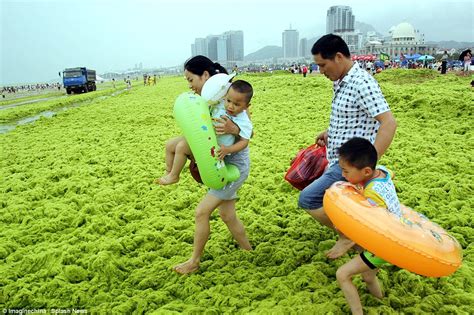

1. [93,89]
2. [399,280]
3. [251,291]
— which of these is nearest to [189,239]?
[251,291]

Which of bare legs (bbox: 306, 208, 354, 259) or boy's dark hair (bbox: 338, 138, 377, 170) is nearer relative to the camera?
boy's dark hair (bbox: 338, 138, 377, 170)

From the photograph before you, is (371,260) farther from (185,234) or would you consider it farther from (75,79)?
(75,79)

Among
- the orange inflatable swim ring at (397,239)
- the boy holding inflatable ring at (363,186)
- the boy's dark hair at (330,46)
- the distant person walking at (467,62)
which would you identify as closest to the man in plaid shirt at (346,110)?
the boy's dark hair at (330,46)

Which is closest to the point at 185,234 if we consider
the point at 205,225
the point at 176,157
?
the point at 205,225

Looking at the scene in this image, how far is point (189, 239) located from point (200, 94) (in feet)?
5.70

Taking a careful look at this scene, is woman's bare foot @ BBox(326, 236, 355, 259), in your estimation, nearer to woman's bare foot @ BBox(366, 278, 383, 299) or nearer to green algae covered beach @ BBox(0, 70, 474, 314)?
green algae covered beach @ BBox(0, 70, 474, 314)

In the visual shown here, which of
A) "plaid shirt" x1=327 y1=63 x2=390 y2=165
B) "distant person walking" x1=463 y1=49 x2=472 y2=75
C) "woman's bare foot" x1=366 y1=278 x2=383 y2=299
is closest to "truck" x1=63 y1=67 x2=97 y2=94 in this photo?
"distant person walking" x1=463 y1=49 x2=472 y2=75

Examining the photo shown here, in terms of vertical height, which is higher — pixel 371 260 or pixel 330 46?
pixel 330 46

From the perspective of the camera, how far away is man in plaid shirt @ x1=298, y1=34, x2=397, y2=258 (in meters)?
2.95

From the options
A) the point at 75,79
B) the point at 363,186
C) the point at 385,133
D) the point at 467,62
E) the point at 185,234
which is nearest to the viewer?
the point at 363,186

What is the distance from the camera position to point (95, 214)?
5.12m

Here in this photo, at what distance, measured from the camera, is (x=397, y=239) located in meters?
2.39

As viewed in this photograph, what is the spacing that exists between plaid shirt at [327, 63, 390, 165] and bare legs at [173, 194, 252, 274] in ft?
3.36

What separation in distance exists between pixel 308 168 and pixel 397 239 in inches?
60.0
